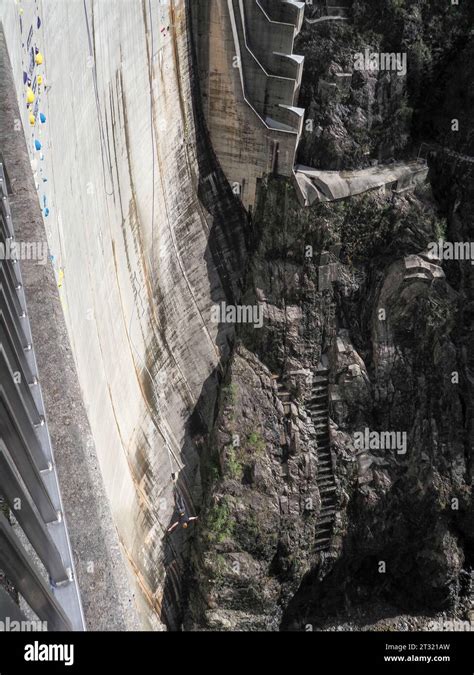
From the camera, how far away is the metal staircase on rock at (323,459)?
58.9ft

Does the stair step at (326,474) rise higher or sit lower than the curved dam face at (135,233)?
lower

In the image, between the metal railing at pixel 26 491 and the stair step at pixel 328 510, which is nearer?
the metal railing at pixel 26 491

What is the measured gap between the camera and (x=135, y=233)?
13594 mm

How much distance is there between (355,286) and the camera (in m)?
18.0

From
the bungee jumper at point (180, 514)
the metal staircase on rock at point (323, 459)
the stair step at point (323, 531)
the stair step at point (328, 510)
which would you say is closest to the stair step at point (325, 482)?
the metal staircase on rock at point (323, 459)

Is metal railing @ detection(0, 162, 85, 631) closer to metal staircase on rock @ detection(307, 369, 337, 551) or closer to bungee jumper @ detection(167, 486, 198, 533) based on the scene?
bungee jumper @ detection(167, 486, 198, 533)

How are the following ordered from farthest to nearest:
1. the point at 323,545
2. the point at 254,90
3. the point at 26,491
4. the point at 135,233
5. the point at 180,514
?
the point at 323,545 → the point at 254,90 → the point at 180,514 → the point at 135,233 → the point at 26,491

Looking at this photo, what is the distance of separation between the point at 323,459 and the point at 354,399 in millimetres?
1732

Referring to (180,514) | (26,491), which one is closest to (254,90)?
(180,514)

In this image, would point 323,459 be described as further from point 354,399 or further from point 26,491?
point 26,491

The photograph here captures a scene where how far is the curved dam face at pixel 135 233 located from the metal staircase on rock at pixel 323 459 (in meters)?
2.64

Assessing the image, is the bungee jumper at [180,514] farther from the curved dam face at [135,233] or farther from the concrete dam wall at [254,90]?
the concrete dam wall at [254,90]
